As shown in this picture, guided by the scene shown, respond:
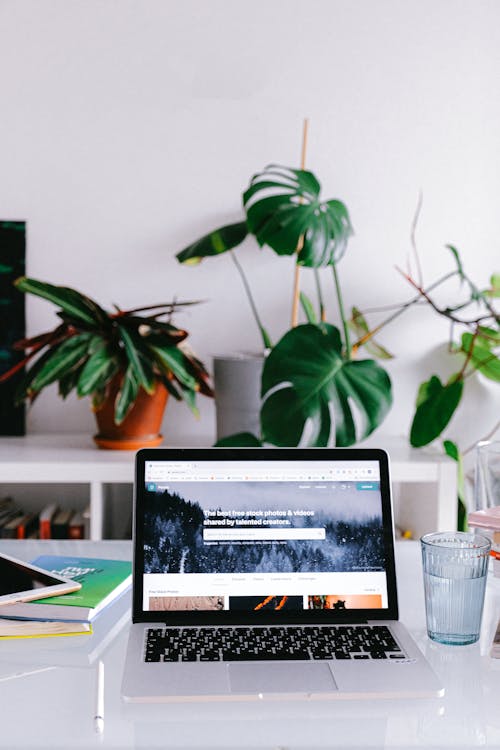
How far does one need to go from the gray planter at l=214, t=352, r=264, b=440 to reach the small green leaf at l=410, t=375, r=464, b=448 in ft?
1.52

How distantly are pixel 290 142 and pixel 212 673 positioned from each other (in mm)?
2102

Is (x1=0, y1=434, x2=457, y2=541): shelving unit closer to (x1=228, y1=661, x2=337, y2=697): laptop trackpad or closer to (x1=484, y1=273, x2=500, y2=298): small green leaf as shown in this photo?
(x1=484, y1=273, x2=500, y2=298): small green leaf

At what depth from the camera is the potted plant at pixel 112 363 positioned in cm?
234

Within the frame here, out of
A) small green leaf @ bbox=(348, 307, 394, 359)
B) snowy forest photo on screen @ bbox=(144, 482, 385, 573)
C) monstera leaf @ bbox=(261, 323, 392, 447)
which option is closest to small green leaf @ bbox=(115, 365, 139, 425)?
monstera leaf @ bbox=(261, 323, 392, 447)

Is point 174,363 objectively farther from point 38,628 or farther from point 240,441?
point 38,628

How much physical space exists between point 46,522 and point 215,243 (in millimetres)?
976

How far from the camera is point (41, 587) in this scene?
1.20 m

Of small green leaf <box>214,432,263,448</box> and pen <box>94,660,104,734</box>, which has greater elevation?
small green leaf <box>214,432,263,448</box>

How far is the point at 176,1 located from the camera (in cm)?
272

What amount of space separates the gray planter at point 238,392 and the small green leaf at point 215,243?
1.06ft

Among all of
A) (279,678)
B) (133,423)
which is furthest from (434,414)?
(279,678)

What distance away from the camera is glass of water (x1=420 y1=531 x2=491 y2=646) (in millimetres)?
1127

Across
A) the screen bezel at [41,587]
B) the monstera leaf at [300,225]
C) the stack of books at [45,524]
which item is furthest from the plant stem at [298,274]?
the screen bezel at [41,587]

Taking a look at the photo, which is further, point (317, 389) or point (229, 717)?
point (317, 389)
